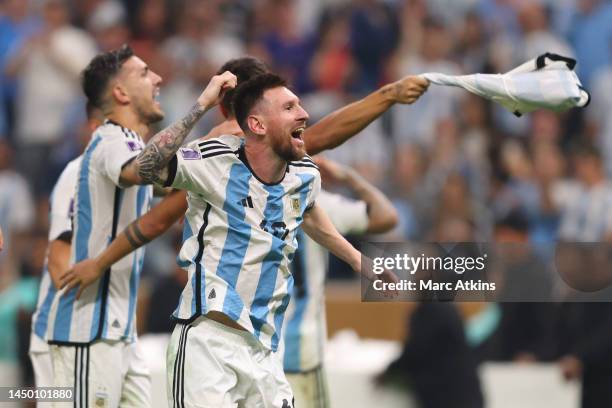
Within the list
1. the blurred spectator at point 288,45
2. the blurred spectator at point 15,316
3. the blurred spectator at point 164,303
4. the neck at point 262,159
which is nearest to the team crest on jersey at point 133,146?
the neck at point 262,159

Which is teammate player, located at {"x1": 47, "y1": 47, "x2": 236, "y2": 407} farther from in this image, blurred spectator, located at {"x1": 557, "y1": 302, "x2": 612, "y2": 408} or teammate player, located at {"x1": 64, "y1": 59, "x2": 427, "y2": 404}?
blurred spectator, located at {"x1": 557, "y1": 302, "x2": 612, "y2": 408}

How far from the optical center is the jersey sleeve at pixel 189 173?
679cm

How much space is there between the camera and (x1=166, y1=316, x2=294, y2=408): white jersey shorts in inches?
265

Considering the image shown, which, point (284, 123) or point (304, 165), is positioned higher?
point (284, 123)

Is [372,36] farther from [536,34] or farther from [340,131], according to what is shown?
[340,131]

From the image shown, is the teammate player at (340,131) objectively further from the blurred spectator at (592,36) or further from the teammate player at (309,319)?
the blurred spectator at (592,36)

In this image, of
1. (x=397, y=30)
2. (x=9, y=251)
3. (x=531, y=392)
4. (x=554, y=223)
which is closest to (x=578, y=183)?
(x=554, y=223)

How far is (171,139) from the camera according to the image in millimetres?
6742

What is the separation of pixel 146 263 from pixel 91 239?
637 centimetres

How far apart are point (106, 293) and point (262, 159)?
4.66ft

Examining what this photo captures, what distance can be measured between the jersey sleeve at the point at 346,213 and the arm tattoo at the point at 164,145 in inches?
93.0

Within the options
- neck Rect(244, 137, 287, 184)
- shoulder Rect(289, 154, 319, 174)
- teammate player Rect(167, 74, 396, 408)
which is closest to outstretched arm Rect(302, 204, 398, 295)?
shoulder Rect(289, 154, 319, 174)

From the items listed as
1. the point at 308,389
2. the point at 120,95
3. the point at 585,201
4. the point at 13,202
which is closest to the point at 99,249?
the point at 120,95

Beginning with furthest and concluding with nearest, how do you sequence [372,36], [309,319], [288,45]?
[288,45] < [372,36] < [309,319]
